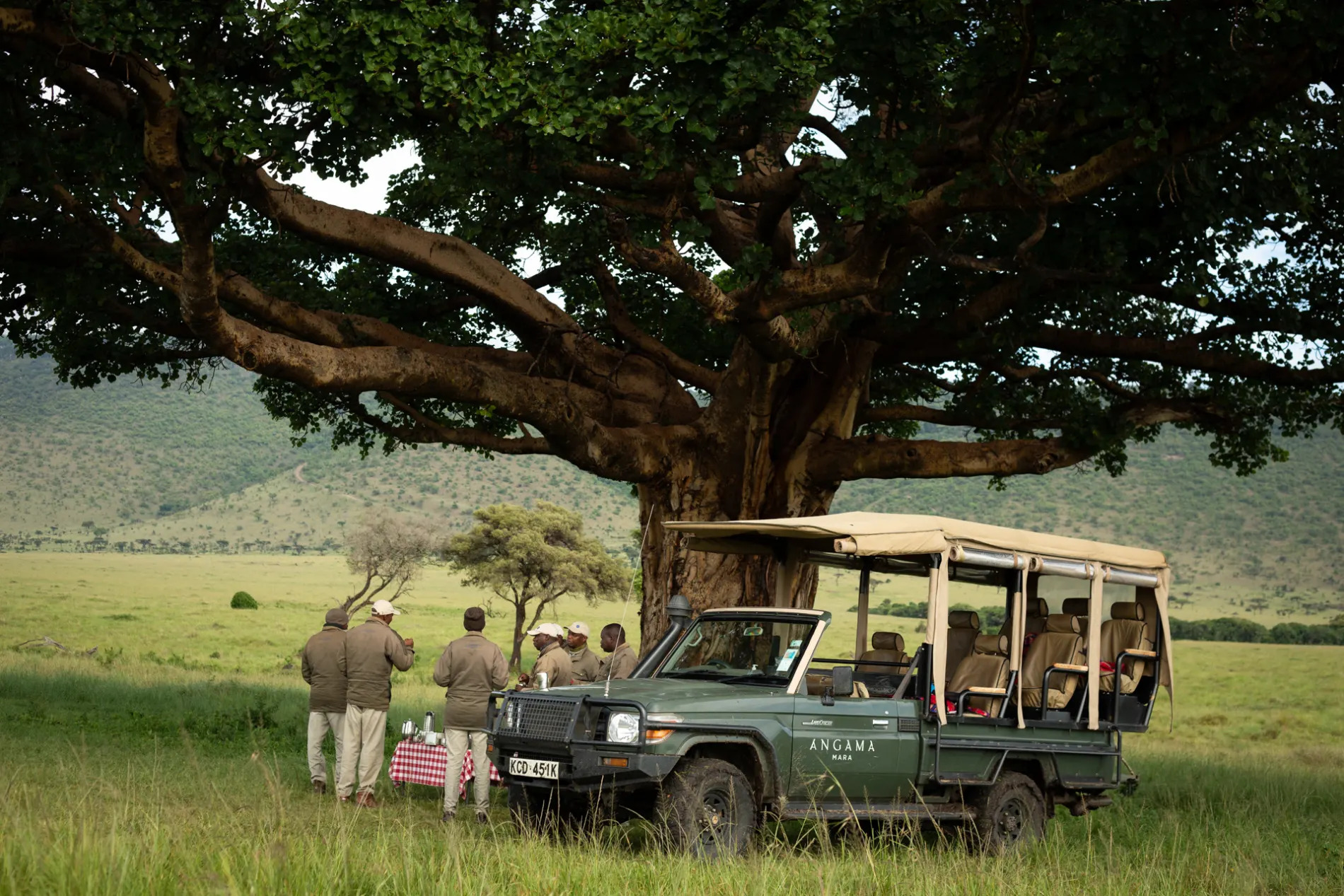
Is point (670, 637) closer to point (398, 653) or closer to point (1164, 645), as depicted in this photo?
point (398, 653)

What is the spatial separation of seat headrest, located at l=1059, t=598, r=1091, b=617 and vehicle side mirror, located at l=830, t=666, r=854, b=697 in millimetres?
3147

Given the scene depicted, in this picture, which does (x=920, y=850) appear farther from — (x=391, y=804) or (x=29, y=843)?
(x=29, y=843)

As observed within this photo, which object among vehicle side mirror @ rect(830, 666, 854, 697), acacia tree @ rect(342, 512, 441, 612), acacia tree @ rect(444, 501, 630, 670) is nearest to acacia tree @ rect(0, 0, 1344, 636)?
vehicle side mirror @ rect(830, 666, 854, 697)

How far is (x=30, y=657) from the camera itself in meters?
34.5

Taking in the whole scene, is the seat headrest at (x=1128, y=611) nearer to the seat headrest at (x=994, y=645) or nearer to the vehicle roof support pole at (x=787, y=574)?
the seat headrest at (x=994, y=645)

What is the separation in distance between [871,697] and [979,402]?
434 inches

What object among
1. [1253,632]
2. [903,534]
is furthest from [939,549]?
[1253,632]

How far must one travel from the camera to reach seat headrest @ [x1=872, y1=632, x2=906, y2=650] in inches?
462

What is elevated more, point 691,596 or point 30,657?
point 691,596

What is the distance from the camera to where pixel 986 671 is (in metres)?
11.3

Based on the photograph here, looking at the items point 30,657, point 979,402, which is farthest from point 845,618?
point 979,402

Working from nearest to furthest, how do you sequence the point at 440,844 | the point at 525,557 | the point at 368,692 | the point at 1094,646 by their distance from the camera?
the point at 440,844 → the point at 1094,646 → the point at 368,692 → the point at 525,557

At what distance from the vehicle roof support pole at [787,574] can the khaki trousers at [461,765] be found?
266 centimetres

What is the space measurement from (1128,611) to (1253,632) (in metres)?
73.6
